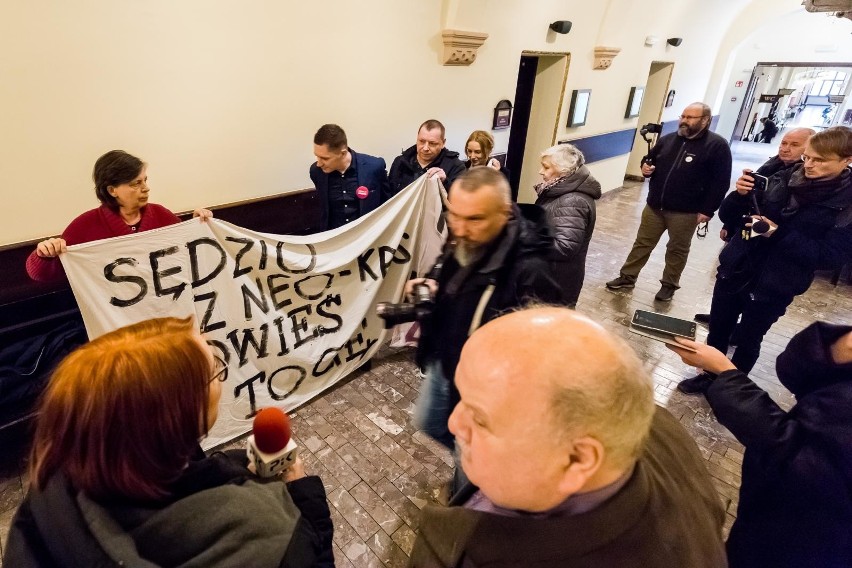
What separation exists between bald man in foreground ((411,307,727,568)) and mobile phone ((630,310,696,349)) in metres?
1.26

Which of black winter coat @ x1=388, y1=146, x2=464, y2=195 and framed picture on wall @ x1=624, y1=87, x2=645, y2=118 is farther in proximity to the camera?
framed picture on wall @ x1=624, y1=87, x2=645, y2=118

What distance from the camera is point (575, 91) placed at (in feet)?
19.2

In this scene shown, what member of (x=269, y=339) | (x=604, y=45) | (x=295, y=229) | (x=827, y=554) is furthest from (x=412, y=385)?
(x=604, y=45)

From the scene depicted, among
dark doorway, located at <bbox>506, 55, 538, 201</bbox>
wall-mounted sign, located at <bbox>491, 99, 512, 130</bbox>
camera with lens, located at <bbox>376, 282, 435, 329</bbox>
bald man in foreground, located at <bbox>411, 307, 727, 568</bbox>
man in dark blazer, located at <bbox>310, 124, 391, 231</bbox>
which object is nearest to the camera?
bald man in foreground, located at <bbox>411, 307, 727, 568</bbox>

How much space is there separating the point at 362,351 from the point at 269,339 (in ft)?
Result: 2.31

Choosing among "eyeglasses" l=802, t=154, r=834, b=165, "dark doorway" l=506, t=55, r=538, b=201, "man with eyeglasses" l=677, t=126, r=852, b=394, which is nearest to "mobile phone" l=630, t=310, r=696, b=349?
"man with eyeglasses" l=677, t=126, r=852, b=394

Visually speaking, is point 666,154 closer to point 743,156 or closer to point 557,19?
point 557,19

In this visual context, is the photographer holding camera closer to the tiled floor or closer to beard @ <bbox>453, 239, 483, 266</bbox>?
beard @ <bbox>453, 239, 483, 266</bbox>

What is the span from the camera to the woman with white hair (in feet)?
8.35

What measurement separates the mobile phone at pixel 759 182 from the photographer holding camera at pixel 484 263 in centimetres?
179

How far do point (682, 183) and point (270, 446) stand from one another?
385 cm

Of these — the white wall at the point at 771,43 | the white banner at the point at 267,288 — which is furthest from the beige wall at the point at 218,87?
the white wall at the point at 771,43

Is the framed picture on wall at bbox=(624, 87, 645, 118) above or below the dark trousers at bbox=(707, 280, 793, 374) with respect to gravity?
above

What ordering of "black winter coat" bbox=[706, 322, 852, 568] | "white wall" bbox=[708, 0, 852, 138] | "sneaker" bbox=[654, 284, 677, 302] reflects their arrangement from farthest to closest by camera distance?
"white wall" bbox=[708, 0, 852, 138]
"sneaker" bbox=[654, 284, 677, 302]
"black winter coat" bbox=[706, 322, 852, 568]
